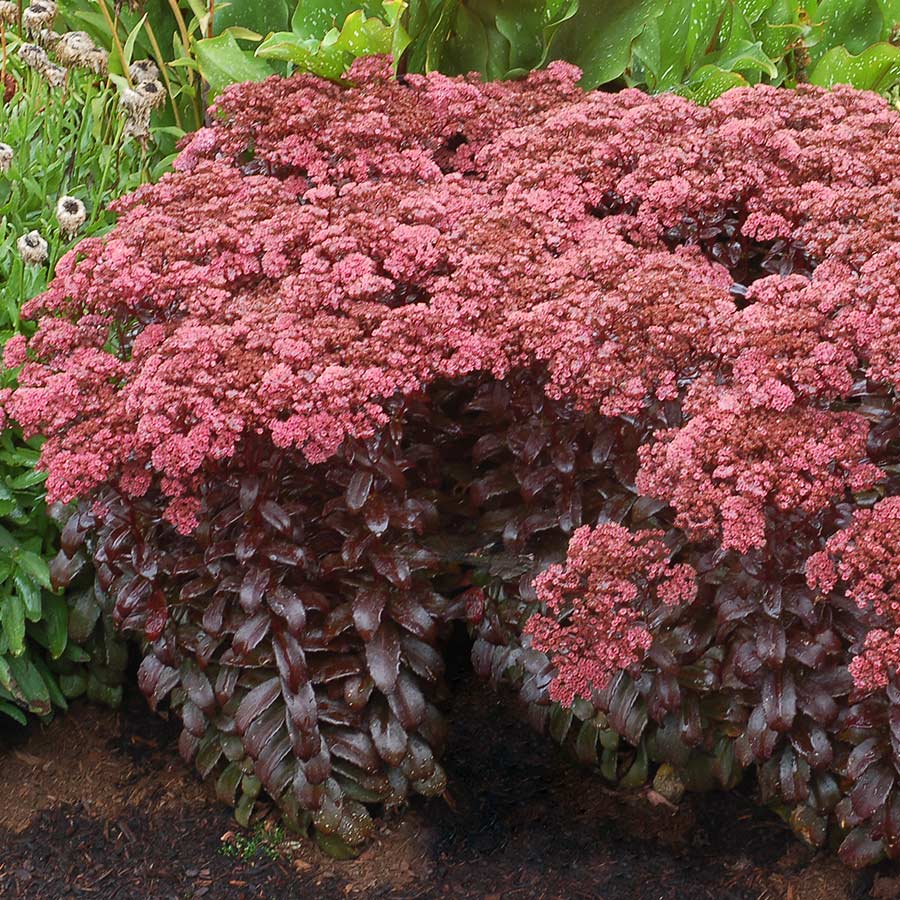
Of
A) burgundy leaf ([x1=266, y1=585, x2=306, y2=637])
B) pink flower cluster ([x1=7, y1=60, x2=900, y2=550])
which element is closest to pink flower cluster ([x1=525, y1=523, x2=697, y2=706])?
pink flower cluster ([x1=7, y1=60, x2=900, y2=550])

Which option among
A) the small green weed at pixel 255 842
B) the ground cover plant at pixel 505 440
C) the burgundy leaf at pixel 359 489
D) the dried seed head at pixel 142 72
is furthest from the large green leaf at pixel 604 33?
the small green weed at pixel 255 842

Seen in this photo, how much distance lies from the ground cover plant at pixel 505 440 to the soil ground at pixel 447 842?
12cm

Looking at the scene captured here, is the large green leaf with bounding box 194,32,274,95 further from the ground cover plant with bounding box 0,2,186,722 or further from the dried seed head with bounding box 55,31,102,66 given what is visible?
the dried seed head with bounding box 55,31,102,66

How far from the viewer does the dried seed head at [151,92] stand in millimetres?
2932

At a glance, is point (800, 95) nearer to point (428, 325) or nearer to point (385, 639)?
point (428, 325)

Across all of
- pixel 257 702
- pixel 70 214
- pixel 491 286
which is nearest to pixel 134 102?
pixel 70 214

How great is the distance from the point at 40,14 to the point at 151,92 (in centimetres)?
34

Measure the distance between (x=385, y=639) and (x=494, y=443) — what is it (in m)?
0.49

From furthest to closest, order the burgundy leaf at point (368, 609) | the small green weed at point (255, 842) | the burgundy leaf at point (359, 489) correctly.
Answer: the small green weed at point (255, 842) → the burgundy leaf at point (368, 609) → the burgundy leaf at point (359, 489)

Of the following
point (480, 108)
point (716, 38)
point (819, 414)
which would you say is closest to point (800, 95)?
point (716, 38)

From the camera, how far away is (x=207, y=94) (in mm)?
3510

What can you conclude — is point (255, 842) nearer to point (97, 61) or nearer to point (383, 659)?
point (383, 659)

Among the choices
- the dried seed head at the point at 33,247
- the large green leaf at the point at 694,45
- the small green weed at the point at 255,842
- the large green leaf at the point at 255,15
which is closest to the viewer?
the small green weed at the point at 255,842

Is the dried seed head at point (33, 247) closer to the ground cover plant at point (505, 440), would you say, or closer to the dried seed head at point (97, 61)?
the ground cover plant at point (505, 440)
